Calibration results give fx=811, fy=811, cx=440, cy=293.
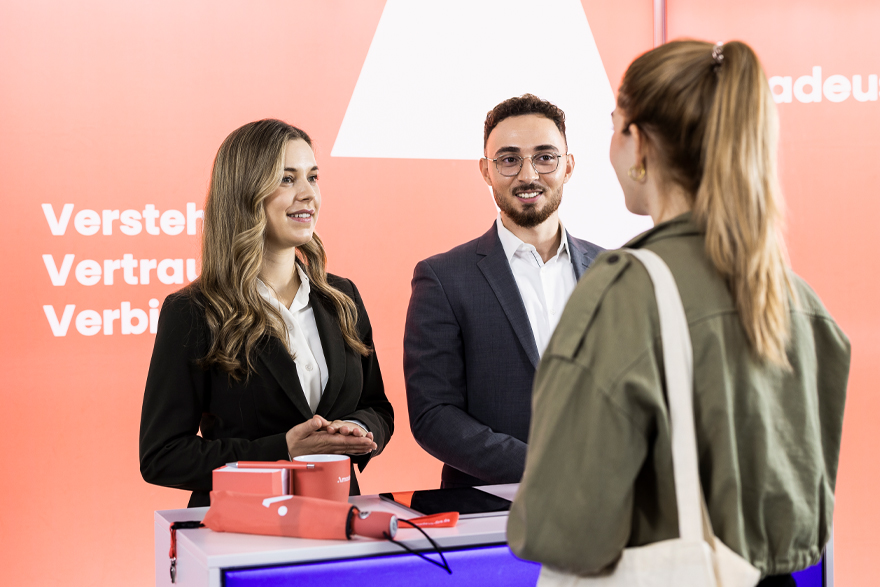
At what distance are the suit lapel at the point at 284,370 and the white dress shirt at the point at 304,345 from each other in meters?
0.04

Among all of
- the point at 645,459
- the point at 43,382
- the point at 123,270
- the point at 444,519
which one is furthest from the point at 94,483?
the point at 645,459

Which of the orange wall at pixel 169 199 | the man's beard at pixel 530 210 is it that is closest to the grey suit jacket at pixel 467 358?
the man's beard at pixel 530 210

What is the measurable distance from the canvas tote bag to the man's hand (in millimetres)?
1054

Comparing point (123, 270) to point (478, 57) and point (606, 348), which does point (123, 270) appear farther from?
point (606, 348)

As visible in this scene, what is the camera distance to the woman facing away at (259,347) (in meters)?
2.11

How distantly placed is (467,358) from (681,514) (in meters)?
1.49

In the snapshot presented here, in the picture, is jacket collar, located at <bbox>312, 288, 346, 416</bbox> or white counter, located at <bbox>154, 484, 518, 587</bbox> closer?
white counter, located at <bbox>154, 484, 518, 587</bbox>

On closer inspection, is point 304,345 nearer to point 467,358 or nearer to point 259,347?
point 259,347

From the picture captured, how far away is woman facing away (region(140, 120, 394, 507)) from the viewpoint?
2.11m

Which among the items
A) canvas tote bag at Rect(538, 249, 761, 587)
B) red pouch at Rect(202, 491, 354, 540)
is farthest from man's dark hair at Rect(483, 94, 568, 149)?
canvas tote bag at Rect(538, 249, 761, 587)

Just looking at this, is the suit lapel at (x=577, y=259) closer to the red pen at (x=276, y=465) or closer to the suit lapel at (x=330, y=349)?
the suit lapel at (x=330, y=349)

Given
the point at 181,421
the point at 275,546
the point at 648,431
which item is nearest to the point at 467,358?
the point at 181,421

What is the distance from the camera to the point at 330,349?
7.89ft

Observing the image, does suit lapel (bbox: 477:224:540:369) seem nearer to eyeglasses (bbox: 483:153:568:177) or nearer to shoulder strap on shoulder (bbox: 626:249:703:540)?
eyeglasses (bbox: 483:153:568:177)
